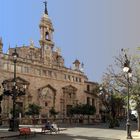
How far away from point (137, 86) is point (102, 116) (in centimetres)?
6647

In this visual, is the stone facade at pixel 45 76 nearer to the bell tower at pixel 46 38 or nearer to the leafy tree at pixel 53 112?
the bell tower at pixel 46 38

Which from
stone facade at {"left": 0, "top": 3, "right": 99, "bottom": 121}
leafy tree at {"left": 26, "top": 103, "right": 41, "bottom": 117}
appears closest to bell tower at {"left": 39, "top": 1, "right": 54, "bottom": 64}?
stone facade at {"left": 0, "top": 3, "right": 99, "bottom": 121}

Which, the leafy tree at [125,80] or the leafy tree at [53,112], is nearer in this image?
the leafy tree at [125,80]

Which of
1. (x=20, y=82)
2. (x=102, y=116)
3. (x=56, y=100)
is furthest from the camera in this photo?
(x=102, y=116)

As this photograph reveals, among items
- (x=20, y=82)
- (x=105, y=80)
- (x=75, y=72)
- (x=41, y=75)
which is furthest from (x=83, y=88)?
(x=105, y=80)

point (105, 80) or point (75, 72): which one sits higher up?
point (75, 72)

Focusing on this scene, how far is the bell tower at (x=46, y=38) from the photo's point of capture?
277 feet

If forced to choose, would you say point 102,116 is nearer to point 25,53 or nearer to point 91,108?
point 91,108

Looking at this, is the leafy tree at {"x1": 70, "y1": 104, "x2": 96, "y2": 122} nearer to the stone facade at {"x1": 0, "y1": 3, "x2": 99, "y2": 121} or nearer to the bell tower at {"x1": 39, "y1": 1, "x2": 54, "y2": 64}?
the stone facade at {"x1": 0, "y1": 3, "x2": 99, "y2": 121}

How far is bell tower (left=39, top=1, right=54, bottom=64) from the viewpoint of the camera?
8438 centimetres

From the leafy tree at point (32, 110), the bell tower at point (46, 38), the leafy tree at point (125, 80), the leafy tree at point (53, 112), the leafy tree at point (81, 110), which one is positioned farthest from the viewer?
the bell tower at point (46, 38)

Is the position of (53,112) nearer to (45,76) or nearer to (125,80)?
(45,76)

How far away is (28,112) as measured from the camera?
67.8m

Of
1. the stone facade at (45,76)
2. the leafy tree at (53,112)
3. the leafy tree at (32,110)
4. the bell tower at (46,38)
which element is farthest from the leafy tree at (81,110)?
the leafy tree at (32,110)
